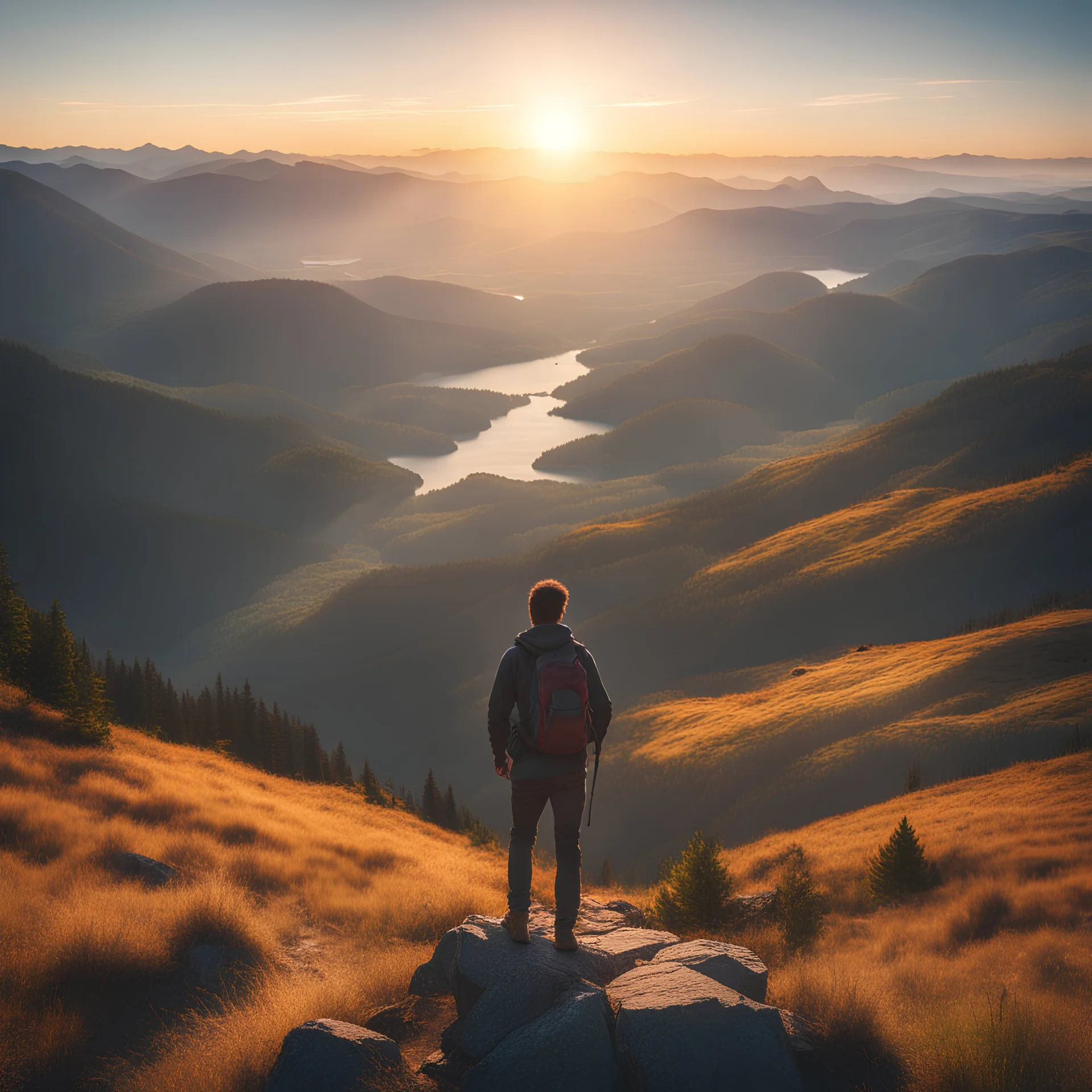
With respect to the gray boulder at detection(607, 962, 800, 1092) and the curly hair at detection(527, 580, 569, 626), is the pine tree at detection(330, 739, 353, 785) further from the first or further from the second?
the gray boulder at detection(607, 962, 800, 1092)

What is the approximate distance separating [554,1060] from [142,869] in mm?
8688

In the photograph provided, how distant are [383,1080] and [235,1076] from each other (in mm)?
1573

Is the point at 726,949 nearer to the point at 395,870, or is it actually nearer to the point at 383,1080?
A: the point at 383,1080

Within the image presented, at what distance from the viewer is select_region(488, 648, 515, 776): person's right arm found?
9.22 metres

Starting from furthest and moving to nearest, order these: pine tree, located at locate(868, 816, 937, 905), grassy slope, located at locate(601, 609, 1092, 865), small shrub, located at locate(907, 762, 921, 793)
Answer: grassy slope, located at locate(601, 609, 1092, 865)
small shrub, located at locate(907, 762, 921, 793)
pine tree, located at locate(868, 816, 937, 905)

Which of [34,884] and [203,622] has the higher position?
[34,884]

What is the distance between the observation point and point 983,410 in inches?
5458

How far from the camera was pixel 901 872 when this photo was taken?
1656 centimetres

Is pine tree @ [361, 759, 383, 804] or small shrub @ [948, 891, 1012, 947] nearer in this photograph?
small shrub @ [948, 891, 1012, 947]

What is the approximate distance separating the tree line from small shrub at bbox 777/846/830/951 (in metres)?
18.3

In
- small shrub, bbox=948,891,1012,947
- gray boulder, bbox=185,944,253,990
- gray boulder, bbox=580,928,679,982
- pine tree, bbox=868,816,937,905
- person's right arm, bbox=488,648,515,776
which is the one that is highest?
person's right arm, bbox=488,648,515,776

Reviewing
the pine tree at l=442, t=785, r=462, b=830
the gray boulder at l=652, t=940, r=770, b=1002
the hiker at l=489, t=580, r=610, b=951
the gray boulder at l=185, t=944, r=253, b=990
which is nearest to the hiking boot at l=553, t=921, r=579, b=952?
the hiker at l=489, t=580, r=610, b=951

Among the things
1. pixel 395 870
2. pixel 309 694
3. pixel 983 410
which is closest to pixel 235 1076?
pixel 395 870

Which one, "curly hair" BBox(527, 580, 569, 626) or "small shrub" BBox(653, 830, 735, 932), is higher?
"curly hair" BBox(527, 580, 569, 626)
